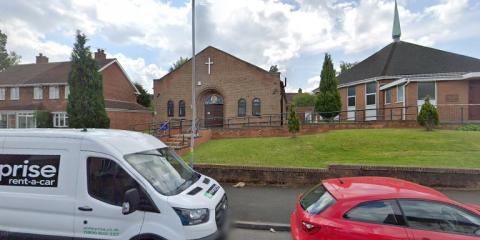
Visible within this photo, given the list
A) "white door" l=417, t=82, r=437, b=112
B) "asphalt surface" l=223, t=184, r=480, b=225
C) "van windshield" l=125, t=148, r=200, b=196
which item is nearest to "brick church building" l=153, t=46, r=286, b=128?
"white door" l=417, t=82, r=437, b=112

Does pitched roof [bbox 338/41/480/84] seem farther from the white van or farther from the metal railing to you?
the white van

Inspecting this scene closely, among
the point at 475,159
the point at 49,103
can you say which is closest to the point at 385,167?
the point at 475,159

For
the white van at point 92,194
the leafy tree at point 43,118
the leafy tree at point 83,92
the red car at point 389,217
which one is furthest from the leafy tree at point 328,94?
the leafy tree at point 43,118

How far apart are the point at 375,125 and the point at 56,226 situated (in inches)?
700

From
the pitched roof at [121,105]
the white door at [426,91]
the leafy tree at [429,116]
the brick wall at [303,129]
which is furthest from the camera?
the pitched roof at [121,105]

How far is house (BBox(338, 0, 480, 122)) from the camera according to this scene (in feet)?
65.7

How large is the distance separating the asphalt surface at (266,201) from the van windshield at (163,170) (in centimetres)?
176

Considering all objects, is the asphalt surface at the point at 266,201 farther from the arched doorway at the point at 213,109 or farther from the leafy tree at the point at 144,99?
the leafy tree at the point at 144,99

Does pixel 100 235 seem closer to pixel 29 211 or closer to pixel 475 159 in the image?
pixel 29 211

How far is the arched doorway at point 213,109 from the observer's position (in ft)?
95.9

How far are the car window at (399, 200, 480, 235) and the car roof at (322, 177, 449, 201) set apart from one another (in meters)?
0.10

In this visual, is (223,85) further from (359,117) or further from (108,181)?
(108,181)

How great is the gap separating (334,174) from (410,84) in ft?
48.9

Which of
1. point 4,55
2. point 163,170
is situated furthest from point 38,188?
point 4,55
